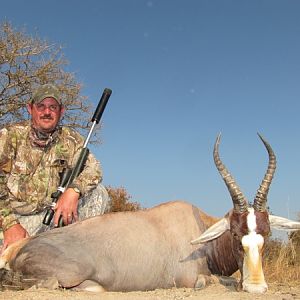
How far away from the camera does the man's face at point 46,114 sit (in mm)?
6082

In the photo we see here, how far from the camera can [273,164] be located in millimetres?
4879

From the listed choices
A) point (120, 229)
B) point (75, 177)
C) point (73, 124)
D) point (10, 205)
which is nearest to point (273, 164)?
point (120, 229)

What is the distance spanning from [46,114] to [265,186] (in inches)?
108

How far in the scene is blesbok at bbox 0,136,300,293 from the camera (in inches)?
171

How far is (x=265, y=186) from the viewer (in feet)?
15.8

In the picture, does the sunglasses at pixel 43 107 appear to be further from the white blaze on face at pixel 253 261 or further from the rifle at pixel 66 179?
the white blaze on face at pixel 253 261

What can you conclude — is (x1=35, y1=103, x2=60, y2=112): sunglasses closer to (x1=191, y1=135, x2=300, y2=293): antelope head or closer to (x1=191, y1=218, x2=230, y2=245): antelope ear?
(x1=191, y1=135, x2=300, y2=293): antelope head

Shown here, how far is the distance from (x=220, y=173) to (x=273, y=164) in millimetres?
503

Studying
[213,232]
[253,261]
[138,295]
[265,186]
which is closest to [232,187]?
[265,186]

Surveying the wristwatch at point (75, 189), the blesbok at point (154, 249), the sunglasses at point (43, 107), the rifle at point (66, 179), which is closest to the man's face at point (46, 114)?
the sunglasses at point (43, 107)

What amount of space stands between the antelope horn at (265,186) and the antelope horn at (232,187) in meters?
0.12

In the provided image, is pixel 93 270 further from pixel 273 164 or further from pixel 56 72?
pixel 56 72

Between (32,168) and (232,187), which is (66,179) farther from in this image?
(232,187)

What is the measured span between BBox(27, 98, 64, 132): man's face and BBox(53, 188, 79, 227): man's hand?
951mm
